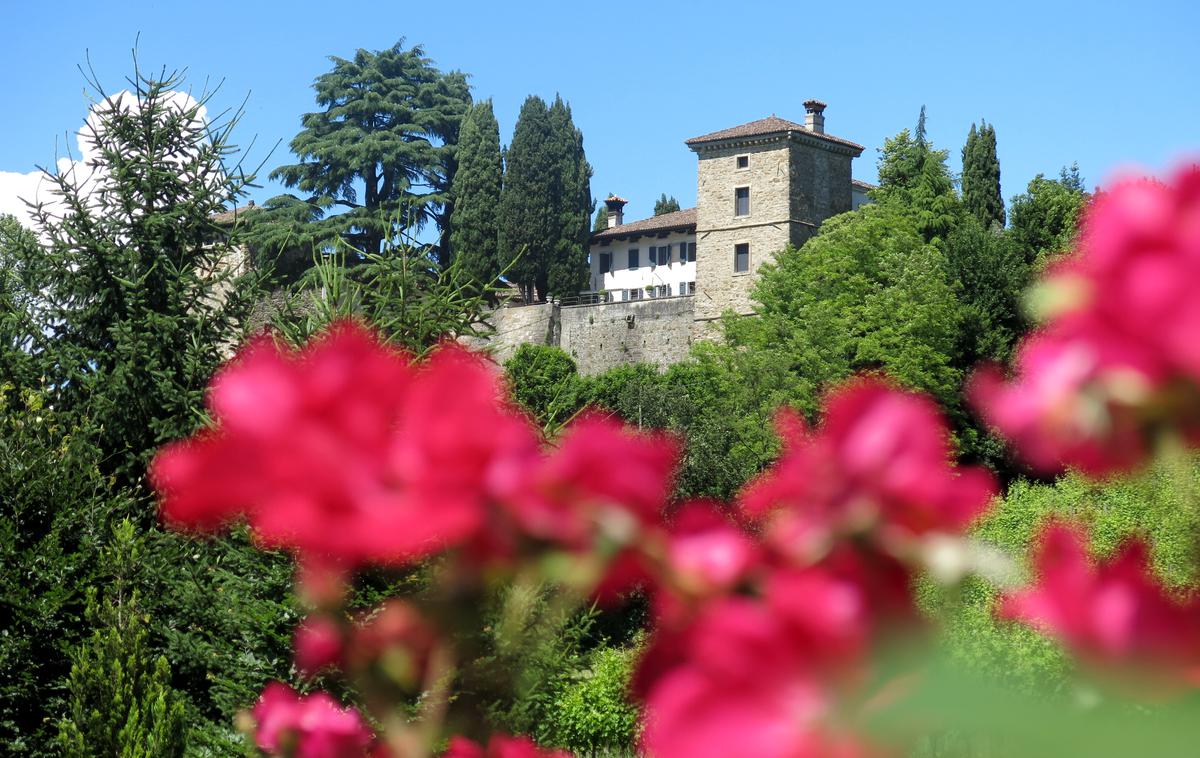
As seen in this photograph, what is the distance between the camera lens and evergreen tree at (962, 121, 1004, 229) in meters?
45.6

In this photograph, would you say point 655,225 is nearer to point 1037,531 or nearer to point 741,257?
point 741,257

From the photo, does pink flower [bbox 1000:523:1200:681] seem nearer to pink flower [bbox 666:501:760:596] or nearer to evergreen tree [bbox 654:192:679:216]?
pink flower [bbox 666:501:760:596]

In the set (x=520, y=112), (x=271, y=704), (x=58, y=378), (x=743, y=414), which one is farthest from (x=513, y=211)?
(x=271, y=704)

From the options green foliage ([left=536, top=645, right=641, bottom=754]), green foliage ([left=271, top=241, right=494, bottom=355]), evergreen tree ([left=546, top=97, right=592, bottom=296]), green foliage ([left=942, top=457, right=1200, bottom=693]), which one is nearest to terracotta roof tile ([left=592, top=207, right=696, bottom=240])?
evergreen tree ([left=546, top=97, right=592, bottom=296])

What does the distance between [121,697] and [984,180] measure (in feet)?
137

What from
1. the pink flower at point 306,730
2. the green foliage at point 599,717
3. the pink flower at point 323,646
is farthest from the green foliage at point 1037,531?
the pink flower at point 323,646

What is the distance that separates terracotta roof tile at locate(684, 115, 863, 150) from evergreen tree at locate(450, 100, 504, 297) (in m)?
7.94

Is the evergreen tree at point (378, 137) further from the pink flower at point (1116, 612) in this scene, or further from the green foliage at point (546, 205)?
the pink flower at point (1116, 612)

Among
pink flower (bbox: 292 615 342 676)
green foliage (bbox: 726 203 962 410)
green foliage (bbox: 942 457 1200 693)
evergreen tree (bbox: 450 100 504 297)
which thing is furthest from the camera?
evergreen tree (bbox: 450 100 504 297)

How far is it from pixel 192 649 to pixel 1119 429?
8623 mm

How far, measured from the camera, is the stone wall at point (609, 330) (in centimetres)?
5103

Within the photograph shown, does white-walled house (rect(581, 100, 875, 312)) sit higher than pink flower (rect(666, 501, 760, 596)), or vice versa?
white-walled house (rect(581, 100, 875, 312))

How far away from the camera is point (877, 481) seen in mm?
807

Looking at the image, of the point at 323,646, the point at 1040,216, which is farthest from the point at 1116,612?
the point at 1040,216
